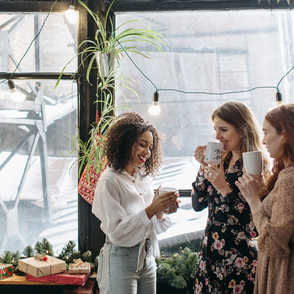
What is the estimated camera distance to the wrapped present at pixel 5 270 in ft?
6.53

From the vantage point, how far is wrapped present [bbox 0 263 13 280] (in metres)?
1.99

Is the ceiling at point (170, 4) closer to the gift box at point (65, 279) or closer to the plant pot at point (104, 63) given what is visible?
the plant pot at point (104, 63)

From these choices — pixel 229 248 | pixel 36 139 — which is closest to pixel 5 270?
pixel 36 139

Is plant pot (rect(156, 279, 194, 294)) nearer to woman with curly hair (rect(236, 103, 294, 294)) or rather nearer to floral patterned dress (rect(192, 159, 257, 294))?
floral patterned dress (rect(192, 159, 257, 294))

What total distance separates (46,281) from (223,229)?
1.27m

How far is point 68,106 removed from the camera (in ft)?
7.60

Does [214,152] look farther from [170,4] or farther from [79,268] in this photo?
[170,4]

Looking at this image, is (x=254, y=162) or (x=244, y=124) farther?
(x=244, y=124)

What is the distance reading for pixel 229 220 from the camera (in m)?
1.43

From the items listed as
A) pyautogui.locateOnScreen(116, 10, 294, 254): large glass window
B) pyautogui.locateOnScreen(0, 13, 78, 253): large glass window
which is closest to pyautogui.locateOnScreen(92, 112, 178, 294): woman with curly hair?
pyautogui.locateOnScreen(116, 10, 294, 254): large glass window

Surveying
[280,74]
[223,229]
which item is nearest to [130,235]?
[223,229]

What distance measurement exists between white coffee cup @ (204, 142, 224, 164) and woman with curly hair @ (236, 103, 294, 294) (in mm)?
213

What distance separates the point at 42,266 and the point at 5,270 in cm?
33

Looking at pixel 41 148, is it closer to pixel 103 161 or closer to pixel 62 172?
pixel 62 172
